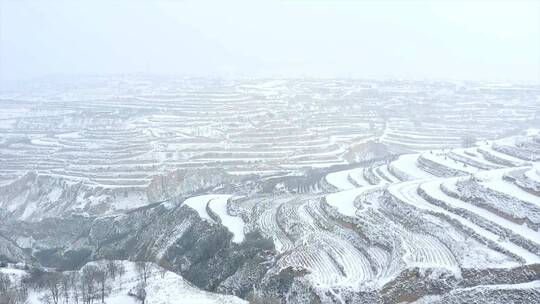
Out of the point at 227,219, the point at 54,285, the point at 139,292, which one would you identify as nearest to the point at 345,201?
the point at 227,219

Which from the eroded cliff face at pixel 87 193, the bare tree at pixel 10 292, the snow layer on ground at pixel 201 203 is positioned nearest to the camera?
the bare tree at pixel 10 292

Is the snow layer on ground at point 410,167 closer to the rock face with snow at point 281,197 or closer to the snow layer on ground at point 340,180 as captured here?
the rock face with snow at point 281,197

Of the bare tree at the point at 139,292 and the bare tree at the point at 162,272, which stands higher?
the bare tree at the point at 139,292

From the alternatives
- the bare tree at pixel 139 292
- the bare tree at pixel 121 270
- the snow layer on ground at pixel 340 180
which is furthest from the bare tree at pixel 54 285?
the snow layer on ground at pixel 340 180

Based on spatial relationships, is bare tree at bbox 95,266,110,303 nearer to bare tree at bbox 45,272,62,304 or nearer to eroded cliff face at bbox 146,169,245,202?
bare tree at bbox 45,272,62,304

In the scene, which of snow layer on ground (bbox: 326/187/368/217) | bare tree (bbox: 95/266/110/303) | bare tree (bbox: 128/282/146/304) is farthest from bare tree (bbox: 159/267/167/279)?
snow layer on ground (bbox: 326/187/368/217)

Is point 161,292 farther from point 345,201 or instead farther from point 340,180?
point 340,180

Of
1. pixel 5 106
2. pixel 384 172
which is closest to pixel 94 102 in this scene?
pixel 5 106

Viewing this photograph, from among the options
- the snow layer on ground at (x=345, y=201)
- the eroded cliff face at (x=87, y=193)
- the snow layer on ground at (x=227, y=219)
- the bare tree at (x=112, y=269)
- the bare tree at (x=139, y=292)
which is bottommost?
the eroded cliff face at (x=87, y=193)

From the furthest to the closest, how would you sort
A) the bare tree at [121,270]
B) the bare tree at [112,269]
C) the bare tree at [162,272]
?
the bare tree at [121,270], the bare tree at [112,269], the bare tree at [162,272]
